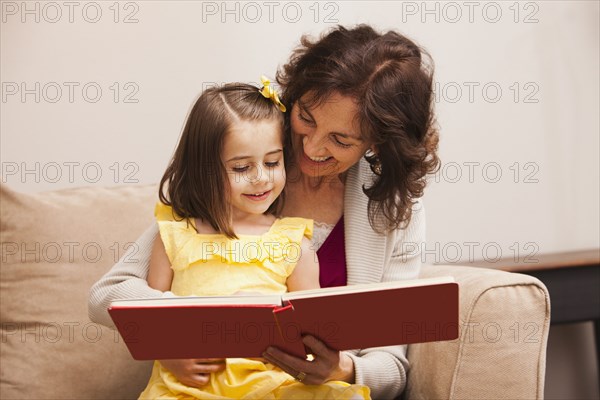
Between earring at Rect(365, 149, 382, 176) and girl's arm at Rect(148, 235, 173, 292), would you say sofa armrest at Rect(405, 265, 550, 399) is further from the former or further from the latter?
girl's arm at Rect(148, 235, 173, 292)

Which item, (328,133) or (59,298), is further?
(59,298)

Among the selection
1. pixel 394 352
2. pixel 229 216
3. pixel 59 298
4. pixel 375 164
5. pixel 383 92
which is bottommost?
pixel 394 352

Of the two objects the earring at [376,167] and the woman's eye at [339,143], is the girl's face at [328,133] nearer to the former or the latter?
the woman's eye at [339,143]

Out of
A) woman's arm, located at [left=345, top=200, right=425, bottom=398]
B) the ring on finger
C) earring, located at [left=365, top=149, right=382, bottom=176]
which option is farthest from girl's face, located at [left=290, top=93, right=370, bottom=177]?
the ring on finger

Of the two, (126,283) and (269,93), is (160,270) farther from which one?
(269,93)

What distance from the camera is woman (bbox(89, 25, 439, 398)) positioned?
157cm

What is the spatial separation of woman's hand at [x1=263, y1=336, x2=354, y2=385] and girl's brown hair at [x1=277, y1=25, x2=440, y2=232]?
43cm

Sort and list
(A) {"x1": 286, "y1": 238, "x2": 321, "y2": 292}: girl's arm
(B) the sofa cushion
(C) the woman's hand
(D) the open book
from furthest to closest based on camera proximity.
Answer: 1. (B) the sofa cushion
2. (A) {"x1": 286, "y1": 238, "x2": 321, "y2": 292}: girl's arm
3. (C) the woman's hand
4. (D) the open book

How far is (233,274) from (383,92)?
0.47 m

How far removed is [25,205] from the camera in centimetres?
186

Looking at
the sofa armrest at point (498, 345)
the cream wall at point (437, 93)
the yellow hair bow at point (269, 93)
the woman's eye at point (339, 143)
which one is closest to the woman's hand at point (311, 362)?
the sofa armrest at point (498, 345)

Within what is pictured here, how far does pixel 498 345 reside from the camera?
1.48 metres

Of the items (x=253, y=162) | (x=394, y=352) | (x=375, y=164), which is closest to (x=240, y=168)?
(x=253, y=162)

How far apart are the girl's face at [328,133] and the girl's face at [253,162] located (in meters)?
0.06
